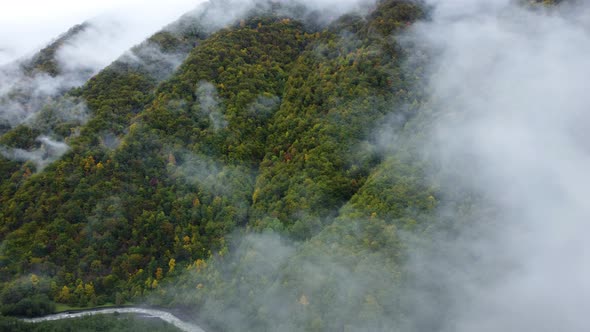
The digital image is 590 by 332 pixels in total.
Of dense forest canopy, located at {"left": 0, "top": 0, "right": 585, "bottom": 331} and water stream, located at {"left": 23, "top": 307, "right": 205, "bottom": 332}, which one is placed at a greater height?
dense forest canopy, located at {"left": 0, "top": 0, "right": 585, "bottom": 331}

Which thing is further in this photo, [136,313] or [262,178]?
[262,178]

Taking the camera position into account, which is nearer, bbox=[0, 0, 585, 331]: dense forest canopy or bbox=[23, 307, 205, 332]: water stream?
bbox=[0, 0, 585, 331]: dense forest canopy

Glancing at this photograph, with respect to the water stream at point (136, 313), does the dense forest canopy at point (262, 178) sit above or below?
above

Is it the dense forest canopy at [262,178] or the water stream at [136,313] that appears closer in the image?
the dense forest canopy at [262,178]

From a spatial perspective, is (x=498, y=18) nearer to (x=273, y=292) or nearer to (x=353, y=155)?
(x=353, y=155)

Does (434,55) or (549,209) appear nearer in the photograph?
(549,209)

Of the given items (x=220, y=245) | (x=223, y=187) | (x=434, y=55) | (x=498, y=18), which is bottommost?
(x=220, y=245)

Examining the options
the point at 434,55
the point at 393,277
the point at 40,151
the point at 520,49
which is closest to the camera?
the point at 393,277

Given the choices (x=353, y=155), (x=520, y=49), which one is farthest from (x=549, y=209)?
(x=520, y=49)
